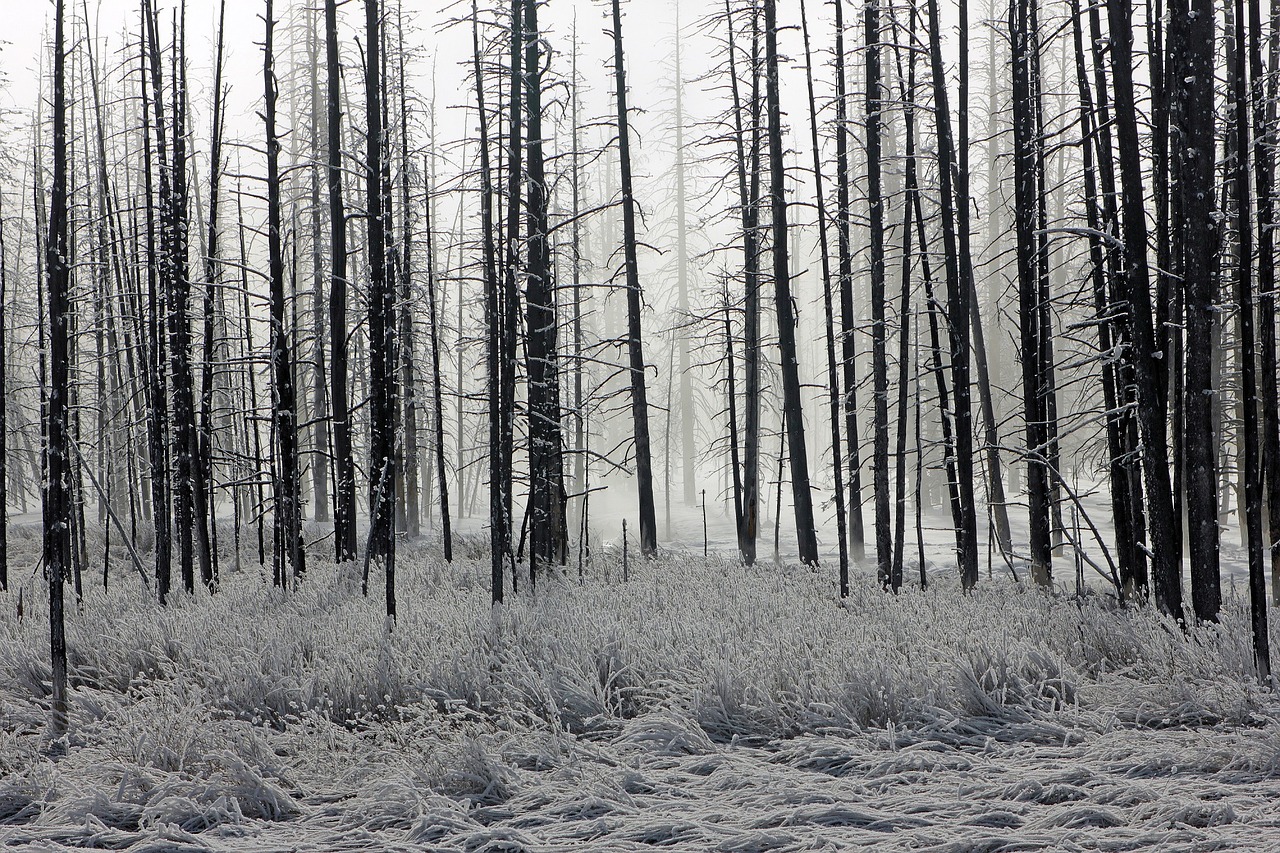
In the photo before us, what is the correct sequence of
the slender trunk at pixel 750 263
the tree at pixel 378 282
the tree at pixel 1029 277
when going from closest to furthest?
the tree at pixel 378 282, the tree at pixel 1029 277, the slender trunk at pixel 750 263

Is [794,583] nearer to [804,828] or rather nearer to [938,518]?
[804,828]

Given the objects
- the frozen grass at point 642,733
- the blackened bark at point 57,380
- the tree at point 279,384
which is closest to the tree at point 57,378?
the blackened bark at point 57,380

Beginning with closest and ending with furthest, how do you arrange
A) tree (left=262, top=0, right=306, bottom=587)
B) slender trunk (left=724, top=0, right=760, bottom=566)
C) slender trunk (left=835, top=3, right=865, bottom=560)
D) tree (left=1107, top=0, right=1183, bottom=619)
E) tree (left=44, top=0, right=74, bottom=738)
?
tree (left=44, top=0, right=74, bottom=738) → tree (left=1107, top=0, right=1183, bottom=619) → tree (left=262, top=0, right=306, bottom=587) → slender trunk (left=835, top=3, right=865, bottom=560) → slender trunk (left=724, top=0, right=760, bottom=566)

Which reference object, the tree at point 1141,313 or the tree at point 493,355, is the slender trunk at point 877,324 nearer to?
the tree at point 1141,313

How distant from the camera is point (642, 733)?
13.9 feet

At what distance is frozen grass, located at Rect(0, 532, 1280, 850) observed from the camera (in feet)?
10.9

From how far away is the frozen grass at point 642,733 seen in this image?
3.33 m

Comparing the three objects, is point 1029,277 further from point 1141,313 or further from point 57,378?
point 57,378

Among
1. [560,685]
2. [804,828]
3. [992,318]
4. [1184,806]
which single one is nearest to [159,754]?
[560,685]

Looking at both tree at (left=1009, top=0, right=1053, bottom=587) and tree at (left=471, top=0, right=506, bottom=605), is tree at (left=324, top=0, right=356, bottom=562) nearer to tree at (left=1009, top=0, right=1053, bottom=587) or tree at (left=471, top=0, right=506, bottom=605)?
tree at (left=471, top=0, right=506, bottom=605)

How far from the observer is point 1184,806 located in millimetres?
3121

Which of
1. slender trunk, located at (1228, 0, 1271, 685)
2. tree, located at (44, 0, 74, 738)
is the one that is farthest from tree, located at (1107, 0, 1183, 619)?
tree, located at (44, 0, 74, 738)

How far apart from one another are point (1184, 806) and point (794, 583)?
244 inches

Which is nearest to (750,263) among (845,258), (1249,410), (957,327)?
(845,258)
